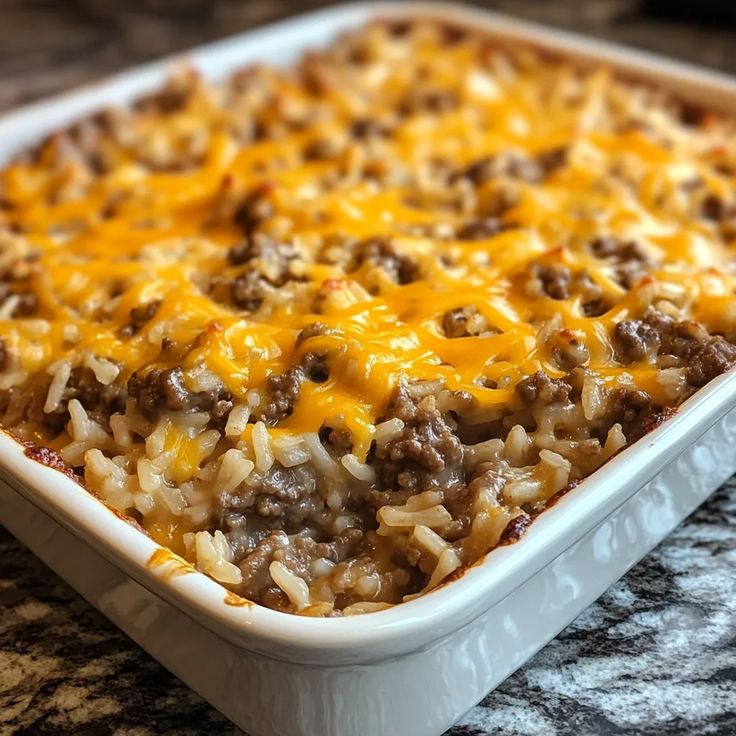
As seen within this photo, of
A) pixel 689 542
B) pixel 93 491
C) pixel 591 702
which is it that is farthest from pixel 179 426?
pixel 689 542

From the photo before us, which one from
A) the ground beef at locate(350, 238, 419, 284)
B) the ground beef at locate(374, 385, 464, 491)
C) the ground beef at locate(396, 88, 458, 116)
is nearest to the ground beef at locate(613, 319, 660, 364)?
the ground beef at locate(374, 385, 464, 491)

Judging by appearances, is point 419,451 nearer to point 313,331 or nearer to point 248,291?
point 313,331

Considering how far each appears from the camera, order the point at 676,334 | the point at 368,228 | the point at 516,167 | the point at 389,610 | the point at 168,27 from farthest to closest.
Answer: the point at 168,27 → the point at 516,167 → the point at 368,228 → the point at 676,334 → the point at 389,610

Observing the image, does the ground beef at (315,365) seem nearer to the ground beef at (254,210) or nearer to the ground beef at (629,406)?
the ground beef at (629,406)

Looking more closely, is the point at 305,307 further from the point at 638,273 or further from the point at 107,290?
the point at 638,273

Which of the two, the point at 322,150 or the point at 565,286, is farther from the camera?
the point at 322,150

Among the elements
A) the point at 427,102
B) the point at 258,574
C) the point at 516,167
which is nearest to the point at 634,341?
the point at 258,574
